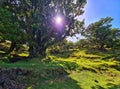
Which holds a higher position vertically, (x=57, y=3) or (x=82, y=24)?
(x=57, y=3)

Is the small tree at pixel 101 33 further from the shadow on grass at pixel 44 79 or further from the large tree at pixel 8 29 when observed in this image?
the shadow on grass at pixel 44 79

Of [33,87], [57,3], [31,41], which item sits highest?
[57,3]

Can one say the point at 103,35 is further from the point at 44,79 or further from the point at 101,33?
the point at 44,79

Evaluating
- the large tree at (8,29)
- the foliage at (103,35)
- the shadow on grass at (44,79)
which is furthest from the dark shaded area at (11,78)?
the foliage at (103,35)

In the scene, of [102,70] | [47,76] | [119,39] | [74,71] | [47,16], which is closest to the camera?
[47,76]

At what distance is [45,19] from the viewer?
5212cm

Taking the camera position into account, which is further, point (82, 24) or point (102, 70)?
point (82, 24)

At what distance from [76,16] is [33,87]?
35.1 m

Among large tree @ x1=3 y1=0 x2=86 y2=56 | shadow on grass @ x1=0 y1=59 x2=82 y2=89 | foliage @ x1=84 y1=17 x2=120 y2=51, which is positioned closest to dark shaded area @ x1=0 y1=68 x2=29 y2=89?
shadow on grass @ x1=0 y1=59 x2=82 y2=89

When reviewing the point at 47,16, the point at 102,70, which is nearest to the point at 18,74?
the point at 102,70

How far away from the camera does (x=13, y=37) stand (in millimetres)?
41750

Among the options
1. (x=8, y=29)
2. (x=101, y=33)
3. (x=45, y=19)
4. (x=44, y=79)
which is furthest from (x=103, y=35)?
(x=44, y=79)

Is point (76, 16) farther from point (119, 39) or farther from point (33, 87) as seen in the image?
point (119, 39)

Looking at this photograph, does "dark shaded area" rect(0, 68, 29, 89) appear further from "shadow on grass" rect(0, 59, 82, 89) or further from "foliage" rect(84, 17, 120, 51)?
"foliage" rect(84, 17, 120, 51)
